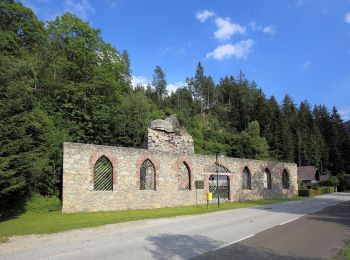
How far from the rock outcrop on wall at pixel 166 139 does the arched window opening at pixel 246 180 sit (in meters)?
6.82

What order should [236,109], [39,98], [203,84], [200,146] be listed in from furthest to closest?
[203,84], [236,109], [200,146], [39,98]

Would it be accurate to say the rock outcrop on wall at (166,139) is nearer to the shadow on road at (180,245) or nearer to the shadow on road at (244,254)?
the shadow on road at (180,245)

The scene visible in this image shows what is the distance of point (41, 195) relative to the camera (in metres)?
22.1

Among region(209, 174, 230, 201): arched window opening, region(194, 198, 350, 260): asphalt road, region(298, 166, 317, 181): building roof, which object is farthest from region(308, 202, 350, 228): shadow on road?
region(298, 166, 317, 181): building roof

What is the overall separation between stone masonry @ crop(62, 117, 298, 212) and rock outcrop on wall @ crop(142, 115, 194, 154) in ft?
0.35

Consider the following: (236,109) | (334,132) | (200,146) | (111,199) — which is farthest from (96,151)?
(334,132)

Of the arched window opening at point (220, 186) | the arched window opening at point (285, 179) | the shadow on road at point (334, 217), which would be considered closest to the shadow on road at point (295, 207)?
the shadow on road at point (334, 217)

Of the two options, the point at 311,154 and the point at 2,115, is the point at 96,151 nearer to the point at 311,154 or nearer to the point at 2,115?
the point at 2,115

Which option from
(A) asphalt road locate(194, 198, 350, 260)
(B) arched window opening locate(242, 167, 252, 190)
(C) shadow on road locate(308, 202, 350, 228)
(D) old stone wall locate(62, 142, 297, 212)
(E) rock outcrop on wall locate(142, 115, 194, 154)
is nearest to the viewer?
(A) asphalt road locate(194, 198, 350, 260)

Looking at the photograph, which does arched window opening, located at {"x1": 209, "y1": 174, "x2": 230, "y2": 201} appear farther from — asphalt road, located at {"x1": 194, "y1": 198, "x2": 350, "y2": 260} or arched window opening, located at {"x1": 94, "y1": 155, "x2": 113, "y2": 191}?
asphalt road, located at {"x1": 194, "y1": 198, "x2": 350, "y2": 260}

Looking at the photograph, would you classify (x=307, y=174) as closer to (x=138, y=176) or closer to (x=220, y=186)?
(x=220, y=186)

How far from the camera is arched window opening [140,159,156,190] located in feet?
88.5

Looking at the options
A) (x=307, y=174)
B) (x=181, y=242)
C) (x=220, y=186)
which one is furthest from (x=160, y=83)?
(x=181, y=242)

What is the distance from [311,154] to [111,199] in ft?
252
